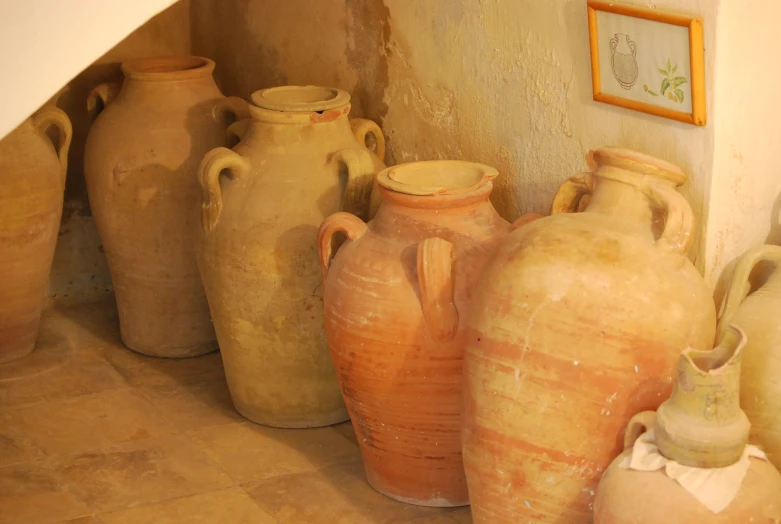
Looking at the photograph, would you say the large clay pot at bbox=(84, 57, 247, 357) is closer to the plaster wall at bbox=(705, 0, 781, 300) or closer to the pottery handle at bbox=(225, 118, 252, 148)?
the pottery handle at bbox=(225, 118, 252, 148)

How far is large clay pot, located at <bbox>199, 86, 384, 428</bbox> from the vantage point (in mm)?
3619

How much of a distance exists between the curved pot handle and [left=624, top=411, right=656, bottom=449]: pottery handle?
2190 millimetres

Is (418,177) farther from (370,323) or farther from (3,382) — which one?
(3,382)

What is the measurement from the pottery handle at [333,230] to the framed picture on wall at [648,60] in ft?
2.51

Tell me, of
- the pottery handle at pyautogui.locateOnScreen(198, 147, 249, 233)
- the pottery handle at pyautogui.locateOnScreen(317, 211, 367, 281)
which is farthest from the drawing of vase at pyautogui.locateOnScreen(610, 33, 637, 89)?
the pottery handle at pyautogui.locateOnScreen(198, 147, 249, 233)

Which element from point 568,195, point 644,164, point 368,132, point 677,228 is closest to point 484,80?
point 368,132

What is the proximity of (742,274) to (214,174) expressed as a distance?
1665mm

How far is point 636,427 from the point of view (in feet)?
8.51

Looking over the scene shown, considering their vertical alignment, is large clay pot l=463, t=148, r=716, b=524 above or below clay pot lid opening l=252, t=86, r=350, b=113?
below

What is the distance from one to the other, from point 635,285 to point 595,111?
0.77m

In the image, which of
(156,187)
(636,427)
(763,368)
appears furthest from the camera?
(156,187)

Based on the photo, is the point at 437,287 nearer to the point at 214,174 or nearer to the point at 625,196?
the point at 625,196

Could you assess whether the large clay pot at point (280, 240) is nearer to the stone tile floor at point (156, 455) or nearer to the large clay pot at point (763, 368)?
the stone tile floor at point (156, 455)

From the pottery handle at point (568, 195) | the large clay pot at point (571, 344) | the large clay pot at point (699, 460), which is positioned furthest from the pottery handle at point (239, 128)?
the large clay pot at point (699, 460)
